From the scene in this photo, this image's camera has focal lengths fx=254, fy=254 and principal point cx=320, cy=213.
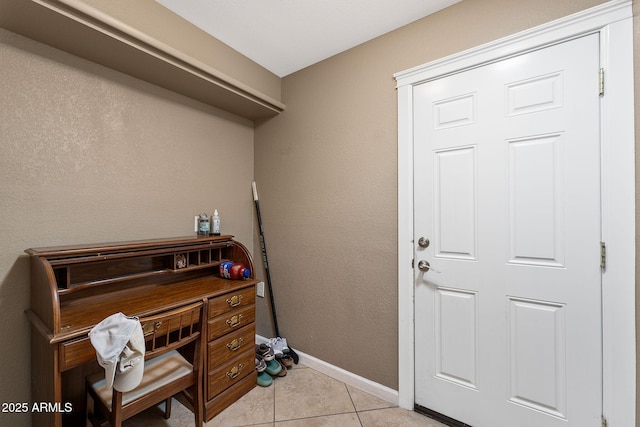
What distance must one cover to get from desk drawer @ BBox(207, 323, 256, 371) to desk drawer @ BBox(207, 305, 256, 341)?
33mm

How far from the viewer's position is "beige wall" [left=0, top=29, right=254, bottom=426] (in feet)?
4.26

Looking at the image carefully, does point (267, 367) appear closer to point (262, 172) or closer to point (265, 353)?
point (265, 353)

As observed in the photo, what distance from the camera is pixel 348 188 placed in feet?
6.33

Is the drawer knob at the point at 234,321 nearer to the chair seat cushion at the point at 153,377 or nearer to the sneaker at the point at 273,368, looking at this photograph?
the chair seat cushion at the point at 153,377

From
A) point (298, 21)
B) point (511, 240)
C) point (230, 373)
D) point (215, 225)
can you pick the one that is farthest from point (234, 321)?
point (298, 21)

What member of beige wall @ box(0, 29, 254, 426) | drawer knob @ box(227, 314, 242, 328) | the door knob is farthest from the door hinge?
beige wall @ box(0, 29, 254, 426)

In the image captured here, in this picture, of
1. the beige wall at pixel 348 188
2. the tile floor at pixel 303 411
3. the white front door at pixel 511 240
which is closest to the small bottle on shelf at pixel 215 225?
the beige wall at pixel 348 188

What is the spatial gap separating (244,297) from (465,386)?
1480mm

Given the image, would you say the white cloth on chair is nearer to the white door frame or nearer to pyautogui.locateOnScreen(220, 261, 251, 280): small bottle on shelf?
pyautogui.locateOnScreen(220, 261, 251, 280): small bottle on shelf

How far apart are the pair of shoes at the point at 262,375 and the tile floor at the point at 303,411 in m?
0.03

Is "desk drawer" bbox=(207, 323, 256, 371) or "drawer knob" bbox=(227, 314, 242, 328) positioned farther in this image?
"drawer knob" bbox=(227, 314, 242, 328)

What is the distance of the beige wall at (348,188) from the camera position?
1.61 meters

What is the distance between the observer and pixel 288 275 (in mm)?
2277

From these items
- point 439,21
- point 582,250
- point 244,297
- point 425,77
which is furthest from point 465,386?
point 439,21
